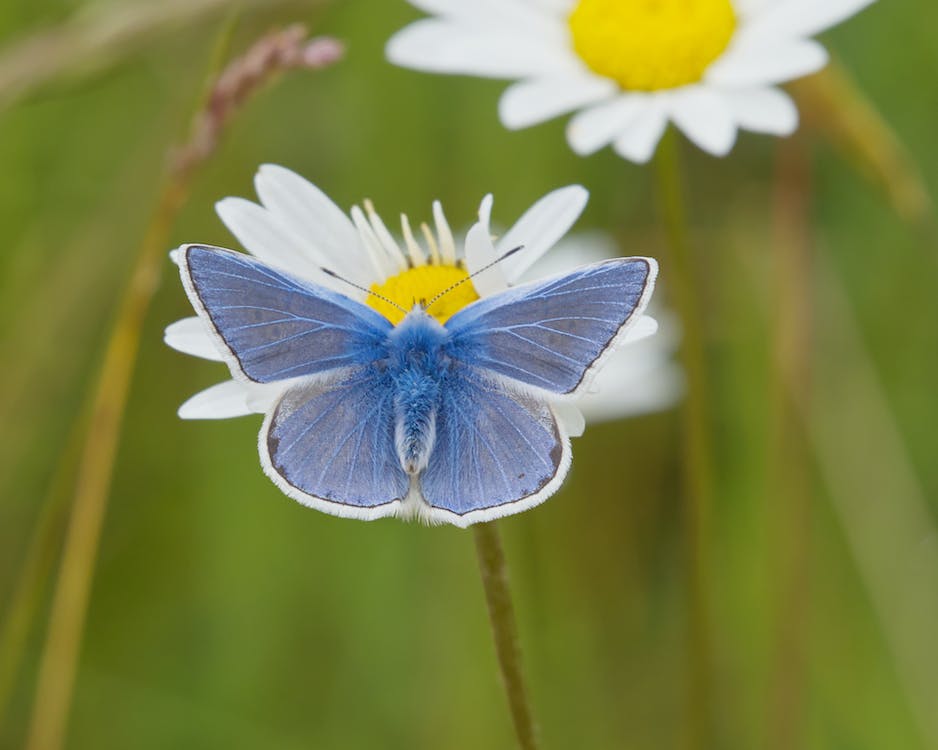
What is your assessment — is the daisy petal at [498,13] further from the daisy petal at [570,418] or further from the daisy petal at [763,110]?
the daisy petal at [570,418]

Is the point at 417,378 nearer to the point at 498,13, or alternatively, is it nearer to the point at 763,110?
the point at 763,110

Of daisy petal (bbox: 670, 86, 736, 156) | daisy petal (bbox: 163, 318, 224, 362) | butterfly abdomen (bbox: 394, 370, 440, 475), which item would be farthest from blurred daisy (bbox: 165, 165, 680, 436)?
daisy petal (bbox: 670, 86, 736, 156)

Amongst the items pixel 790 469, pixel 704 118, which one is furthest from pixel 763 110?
pixel 790 469

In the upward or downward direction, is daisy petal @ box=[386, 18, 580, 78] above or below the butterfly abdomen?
above

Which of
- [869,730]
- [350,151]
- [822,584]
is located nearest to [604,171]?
[350,151]

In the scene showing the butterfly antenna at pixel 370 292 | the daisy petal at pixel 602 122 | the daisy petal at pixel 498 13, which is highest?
the daisy petal at pixel 498 13

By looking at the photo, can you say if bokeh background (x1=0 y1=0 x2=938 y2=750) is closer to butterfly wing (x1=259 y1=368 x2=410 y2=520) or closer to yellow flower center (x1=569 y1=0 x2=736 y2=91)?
yellow flower center (x1=569 y1=0 x2=736 y2=91)

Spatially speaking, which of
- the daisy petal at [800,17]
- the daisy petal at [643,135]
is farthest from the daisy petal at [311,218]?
the daisy petal at [800,17]
